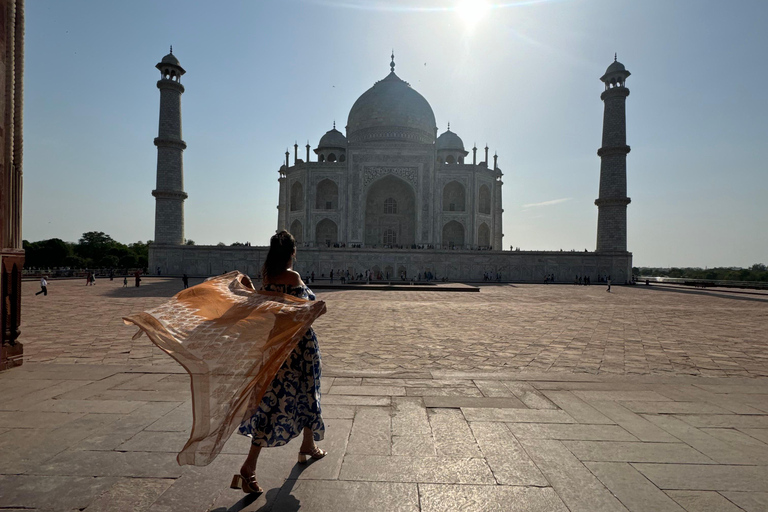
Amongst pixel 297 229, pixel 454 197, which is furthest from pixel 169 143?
pixel 454 197

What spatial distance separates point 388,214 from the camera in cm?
3653

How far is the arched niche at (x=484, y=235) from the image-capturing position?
3609 centimetres

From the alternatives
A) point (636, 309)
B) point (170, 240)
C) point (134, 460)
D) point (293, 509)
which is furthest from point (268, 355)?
point (170, 240)

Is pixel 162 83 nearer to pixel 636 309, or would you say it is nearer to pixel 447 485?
pixel 636 309

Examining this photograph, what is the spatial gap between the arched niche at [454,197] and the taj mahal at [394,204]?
0.27 ft

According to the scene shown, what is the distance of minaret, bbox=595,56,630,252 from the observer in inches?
1113

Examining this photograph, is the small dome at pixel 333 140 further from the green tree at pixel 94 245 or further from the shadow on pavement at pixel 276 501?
the shadow on pavement at pixel 276 501

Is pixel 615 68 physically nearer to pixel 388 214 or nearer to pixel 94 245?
pixel 388 214

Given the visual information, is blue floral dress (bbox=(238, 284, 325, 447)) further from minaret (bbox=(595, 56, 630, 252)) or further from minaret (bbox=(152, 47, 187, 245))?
minaret (bbox=(595, 56, 630, 252))

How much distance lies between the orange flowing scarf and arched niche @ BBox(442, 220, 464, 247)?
110ft

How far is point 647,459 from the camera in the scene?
2.46 meters

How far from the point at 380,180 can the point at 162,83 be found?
16.7m

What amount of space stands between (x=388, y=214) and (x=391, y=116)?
8.35 m

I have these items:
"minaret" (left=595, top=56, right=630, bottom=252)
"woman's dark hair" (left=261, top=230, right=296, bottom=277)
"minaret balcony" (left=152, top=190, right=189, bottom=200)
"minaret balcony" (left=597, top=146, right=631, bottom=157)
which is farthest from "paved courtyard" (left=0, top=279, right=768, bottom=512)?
"minaret balcony" (left=597, top=146, right=631, bottom=157)
